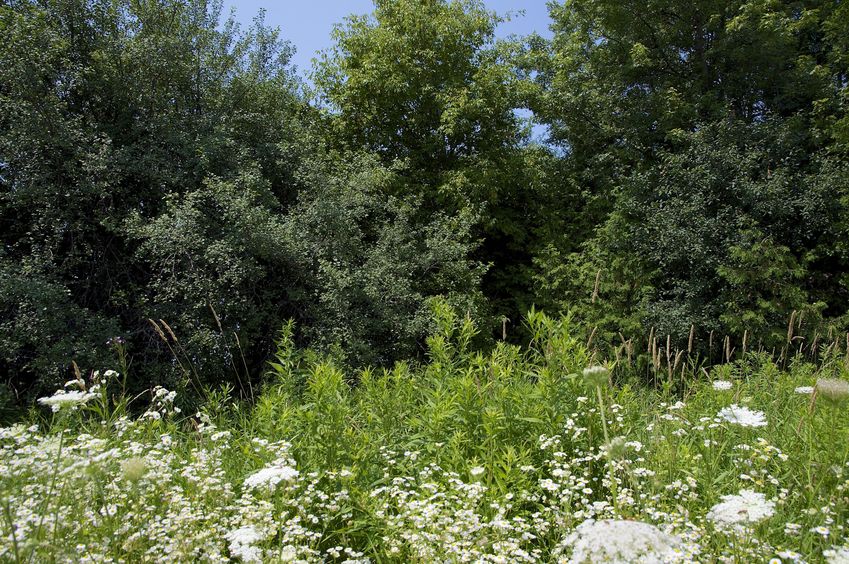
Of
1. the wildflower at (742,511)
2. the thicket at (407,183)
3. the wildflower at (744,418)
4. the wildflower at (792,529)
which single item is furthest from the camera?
the thicket at (407,183)

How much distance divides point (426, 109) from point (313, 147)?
2.83 metres

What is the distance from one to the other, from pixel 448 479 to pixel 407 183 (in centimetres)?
833

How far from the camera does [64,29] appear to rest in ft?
25.6

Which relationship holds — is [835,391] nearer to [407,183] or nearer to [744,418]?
[744,418]

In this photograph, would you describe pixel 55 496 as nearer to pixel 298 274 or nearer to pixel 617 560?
pixel 617 560

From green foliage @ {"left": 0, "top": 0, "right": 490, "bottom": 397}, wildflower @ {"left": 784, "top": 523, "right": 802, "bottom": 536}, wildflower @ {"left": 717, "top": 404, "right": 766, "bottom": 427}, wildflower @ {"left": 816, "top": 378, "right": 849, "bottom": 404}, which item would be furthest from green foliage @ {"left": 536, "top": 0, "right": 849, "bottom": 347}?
wildflower @ {"left": 816, "top": 378, "right": 849, "bottom": 404}

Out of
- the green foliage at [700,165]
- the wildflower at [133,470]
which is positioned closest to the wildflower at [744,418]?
the wildflower at [133,470]

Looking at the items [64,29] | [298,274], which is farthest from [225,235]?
[64,29]

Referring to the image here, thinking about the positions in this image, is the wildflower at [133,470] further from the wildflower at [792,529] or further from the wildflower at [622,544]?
the wildflower at [792,529]

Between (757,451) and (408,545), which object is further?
(757,451)

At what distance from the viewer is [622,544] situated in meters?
1.24

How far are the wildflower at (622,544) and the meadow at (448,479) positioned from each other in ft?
0.07

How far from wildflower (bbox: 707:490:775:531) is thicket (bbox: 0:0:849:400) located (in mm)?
3481

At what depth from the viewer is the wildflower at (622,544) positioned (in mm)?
1229
